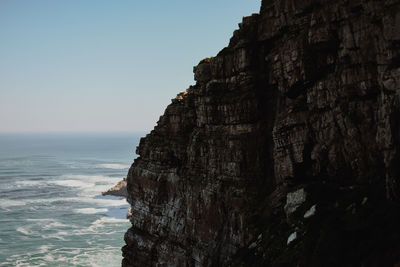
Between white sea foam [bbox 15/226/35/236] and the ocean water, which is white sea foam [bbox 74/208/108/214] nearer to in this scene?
the ocean water

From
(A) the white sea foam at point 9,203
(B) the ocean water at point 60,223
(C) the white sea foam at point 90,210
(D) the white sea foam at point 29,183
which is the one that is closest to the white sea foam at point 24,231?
(B) the ocean water at point 60,223

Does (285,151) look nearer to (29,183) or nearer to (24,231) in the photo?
(24,231)

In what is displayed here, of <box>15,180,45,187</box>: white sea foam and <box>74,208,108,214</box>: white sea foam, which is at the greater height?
<box>15,180,45,187</box>: white sea foam

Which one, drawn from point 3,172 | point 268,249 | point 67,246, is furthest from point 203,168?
point 3,172

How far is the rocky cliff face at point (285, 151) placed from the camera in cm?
2050

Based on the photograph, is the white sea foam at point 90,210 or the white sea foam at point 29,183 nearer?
the white sea foam at point 90,210

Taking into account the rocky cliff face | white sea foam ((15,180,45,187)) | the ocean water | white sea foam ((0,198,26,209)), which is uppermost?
the rocky cliff face

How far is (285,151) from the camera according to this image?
30.1 meters

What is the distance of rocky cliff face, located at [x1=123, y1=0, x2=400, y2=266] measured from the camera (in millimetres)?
20500

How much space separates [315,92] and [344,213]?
9.30m

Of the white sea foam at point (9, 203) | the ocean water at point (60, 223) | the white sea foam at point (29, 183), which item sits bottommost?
the ocean water at point (60, 223)

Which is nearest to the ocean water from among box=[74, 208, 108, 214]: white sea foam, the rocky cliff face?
box=[74, 208, 108, 214]: white sea foam

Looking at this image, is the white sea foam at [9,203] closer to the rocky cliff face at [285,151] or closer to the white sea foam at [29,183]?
the white sea foam at [29,183]

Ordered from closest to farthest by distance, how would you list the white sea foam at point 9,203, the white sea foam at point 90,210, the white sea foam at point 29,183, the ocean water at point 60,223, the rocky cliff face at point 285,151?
the rocky cliff face at point 285,151 < the ocean water at point 60,223 < the white sea foam at point 90,210 < the white sea foam at point 9,203 < the white sea foam at point 29,183
